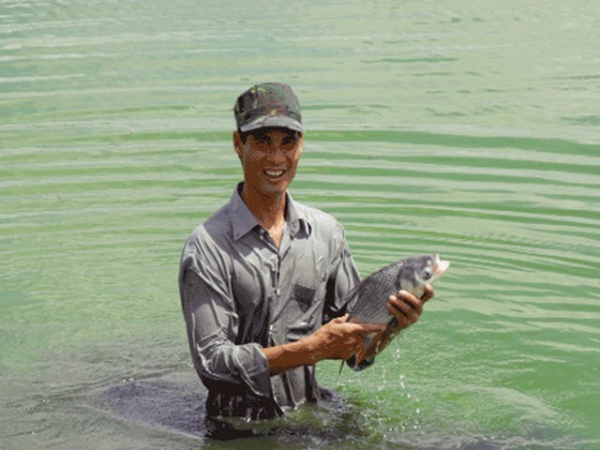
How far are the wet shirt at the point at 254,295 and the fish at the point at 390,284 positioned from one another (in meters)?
0.44

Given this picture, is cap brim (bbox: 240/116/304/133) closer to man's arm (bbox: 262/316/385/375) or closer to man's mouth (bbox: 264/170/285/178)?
man's mouth (bbox: 264/170/285/178)

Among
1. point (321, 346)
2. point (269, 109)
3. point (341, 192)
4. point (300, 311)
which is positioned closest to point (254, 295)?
point (300, 311)

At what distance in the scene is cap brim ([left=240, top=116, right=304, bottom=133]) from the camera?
247 inches

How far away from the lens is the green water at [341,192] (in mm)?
7664

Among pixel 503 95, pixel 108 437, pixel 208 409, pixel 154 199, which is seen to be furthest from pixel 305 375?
pixel 503 95

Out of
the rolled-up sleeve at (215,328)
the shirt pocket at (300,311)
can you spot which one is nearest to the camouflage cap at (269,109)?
the rolled-up sleeve at (215,328)

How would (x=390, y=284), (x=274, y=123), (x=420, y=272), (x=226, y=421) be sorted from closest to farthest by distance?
(x=420, y=272)
(x=390, y=284)
(x=274, y=123)
(x=226, y=421)

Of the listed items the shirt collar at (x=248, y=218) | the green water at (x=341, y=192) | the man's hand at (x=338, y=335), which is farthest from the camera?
the green water at (x=341, y=192)

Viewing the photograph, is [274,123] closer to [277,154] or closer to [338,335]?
[277,154]

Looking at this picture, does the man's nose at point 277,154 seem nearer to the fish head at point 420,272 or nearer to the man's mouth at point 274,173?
the man's mouth at point 274,173

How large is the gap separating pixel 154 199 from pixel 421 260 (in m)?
6.03

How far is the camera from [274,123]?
6266mm

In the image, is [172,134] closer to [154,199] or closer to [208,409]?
[154,199]

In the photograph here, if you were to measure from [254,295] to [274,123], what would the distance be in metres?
0.84
